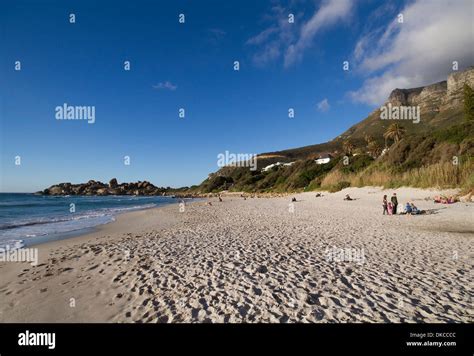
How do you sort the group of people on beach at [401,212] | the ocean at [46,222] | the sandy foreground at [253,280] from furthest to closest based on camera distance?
1. the group of people on beach at [401,212]
2. the ocean at [46,222]
3. the sandy foreground at [253,280]

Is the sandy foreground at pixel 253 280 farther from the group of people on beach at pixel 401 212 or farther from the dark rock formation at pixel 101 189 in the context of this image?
the dark rock formation at pixel 101 189

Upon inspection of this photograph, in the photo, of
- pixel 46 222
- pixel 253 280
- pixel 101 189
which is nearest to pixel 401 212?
pixel 253 280

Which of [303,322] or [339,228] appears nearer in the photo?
[303,322]

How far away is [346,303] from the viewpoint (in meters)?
4.37

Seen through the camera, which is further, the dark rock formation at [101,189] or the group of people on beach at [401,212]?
the dark rock formation at [101,189]

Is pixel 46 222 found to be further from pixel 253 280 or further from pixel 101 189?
pixel 101 189

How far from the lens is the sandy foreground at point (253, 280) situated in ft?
13.7

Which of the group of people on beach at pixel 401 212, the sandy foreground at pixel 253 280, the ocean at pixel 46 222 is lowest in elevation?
the ocean at pixel 46 222

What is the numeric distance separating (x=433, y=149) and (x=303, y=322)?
3665 centimetres

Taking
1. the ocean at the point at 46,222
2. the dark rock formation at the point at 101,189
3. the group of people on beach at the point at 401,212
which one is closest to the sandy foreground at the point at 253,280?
the ocean at the point at 46,222
